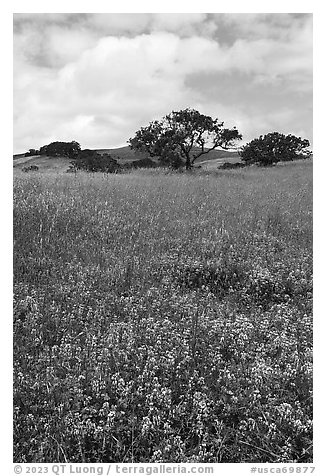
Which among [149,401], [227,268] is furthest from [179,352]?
[227,268]

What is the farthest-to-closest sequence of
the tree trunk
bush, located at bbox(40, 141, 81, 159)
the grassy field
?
the tree trunk < bush, located at bbox(40, 141, 81, 159) < the grassy field

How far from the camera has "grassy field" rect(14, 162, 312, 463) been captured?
10.6 feet

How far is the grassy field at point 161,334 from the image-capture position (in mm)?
3230

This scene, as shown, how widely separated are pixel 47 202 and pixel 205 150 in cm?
712

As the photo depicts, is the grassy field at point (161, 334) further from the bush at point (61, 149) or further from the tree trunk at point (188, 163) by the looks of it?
the tree trunk at point (188, 163)

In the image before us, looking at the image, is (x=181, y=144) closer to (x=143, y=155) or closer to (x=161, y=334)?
(x=143, y=155)

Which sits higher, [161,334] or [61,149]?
[61,149]

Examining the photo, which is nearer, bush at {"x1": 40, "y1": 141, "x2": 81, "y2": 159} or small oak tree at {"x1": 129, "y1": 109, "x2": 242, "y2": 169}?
bush at {"x1": 40, "y1": 141, "x2": 81, "y2": 159}

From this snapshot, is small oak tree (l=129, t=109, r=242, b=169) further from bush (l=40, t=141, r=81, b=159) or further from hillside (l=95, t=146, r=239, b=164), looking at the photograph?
bush (l=40, t=141, r=81, b=159)

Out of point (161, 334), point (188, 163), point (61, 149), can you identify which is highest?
point (188, 163)

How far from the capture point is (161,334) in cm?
446

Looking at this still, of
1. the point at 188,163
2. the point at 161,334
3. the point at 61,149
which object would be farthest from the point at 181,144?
the point at 161,334

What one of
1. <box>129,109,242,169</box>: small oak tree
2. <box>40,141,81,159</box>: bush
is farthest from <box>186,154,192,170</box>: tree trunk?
<box>40,141,81,159</box>: bush
